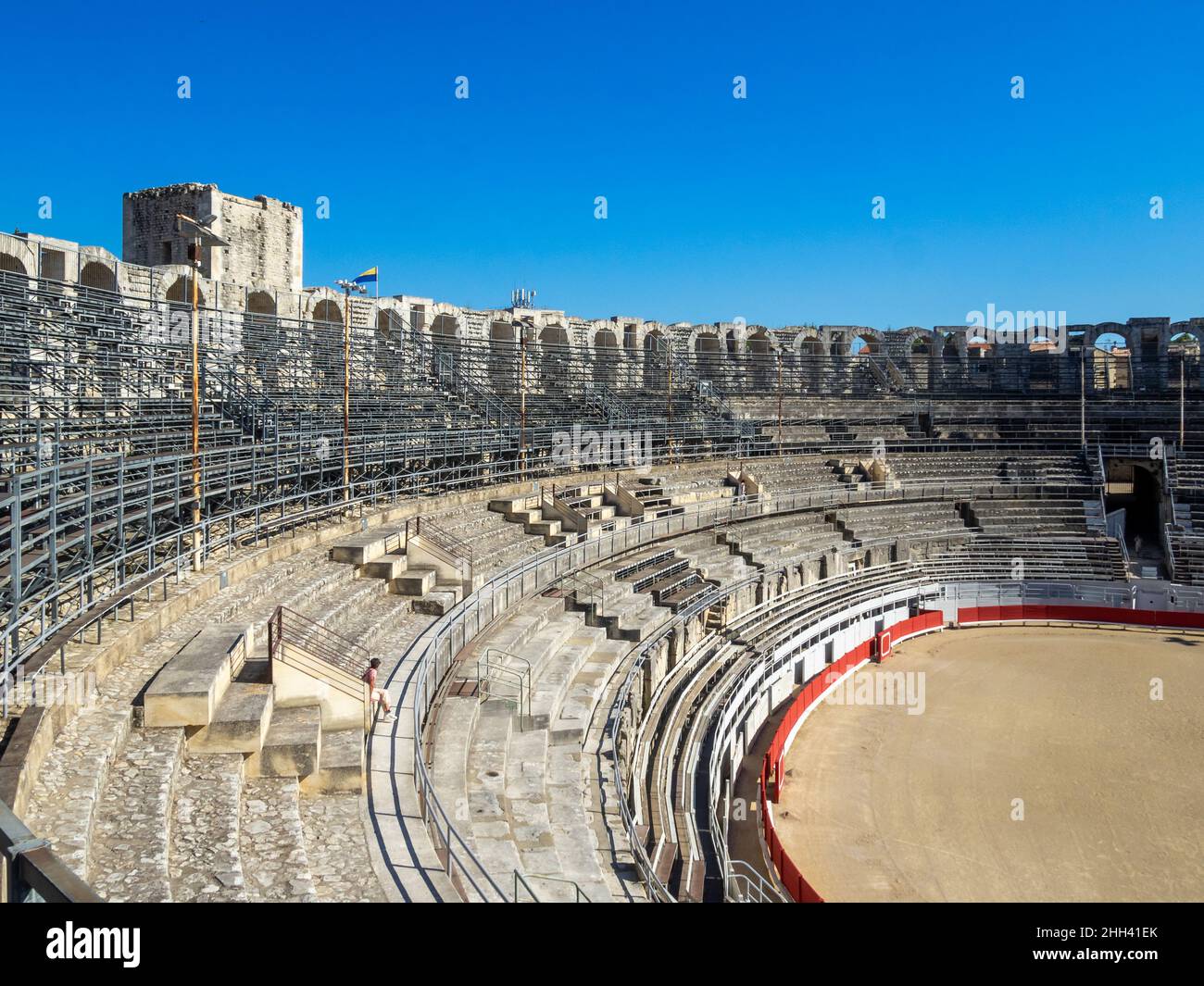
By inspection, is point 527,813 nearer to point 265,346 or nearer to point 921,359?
point 265,346

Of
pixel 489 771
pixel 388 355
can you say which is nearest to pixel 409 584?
pixel 489 771

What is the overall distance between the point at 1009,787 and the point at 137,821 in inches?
532

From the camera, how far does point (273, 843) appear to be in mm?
6977

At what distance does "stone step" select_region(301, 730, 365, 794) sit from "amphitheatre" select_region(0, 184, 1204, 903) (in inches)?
1.9

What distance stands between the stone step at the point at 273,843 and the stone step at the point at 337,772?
204 millimetres

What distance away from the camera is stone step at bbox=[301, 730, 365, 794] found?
27.7ft

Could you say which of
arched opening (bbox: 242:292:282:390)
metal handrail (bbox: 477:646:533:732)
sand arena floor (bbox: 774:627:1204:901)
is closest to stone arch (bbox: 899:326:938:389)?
sand arena floor (bbox: 774:627:1204:901)

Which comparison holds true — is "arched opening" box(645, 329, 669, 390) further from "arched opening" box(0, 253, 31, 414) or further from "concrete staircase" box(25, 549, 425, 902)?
"concrete staircase" box(25, 549, 425, 902)

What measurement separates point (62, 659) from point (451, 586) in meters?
7.96

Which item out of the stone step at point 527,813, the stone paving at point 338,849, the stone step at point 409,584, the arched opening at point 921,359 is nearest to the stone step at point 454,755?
the stone step at point 527,813

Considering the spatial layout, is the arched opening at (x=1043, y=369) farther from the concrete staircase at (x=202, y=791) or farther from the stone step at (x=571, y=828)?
the concrete staircase at (x=202, y=791)

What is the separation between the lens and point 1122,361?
1642 inches

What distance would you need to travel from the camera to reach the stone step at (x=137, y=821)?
5574 millimetres
